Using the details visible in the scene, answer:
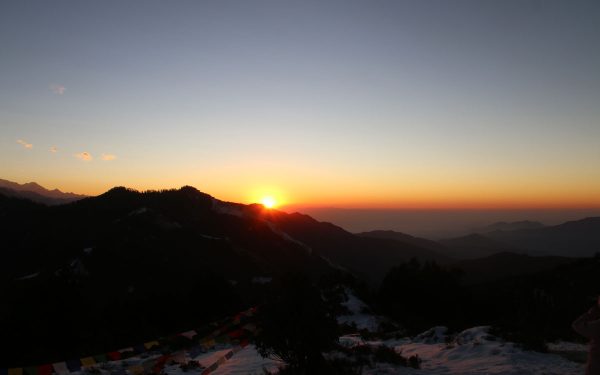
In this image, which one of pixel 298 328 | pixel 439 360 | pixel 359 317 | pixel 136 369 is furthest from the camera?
pixel 359 317

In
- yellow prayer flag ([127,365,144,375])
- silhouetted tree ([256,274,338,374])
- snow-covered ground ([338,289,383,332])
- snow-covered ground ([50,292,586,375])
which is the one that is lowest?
snow-covered ground ([338,289,383,332])

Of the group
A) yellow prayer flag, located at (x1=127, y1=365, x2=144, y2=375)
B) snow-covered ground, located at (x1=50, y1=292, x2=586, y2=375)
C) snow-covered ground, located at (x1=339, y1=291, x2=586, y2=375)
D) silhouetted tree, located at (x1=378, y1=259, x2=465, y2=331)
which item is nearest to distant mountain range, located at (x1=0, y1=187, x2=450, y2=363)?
snow-covered ground, located at (x1=50, y1=292, x2=586, y2=375)

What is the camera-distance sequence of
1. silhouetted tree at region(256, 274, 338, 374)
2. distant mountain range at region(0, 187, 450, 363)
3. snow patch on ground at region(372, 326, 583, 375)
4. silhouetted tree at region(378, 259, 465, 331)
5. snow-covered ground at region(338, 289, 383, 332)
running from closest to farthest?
snow patch on ground at region(372, 326, 583, 375) → silhouetted tree at region(256, 274, 338, 374) → distant mountain range at region(0, 187, 450, 363) → snow-covered ground at region(338, 289, 383, 332) → silhouetted tree at region(378, 259, 465, 331)

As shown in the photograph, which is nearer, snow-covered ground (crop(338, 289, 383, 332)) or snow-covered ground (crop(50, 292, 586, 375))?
snow-covered ground (crop(50, 292, 586, 375))

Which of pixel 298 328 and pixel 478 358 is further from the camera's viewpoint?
pixel 478 358

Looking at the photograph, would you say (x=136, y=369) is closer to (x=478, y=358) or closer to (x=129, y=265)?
(x=478, y=358)

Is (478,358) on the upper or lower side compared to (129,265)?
upper

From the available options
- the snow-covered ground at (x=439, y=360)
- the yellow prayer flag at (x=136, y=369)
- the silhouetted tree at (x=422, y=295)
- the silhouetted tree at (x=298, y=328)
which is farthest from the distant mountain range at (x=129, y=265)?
the silhouetted tree at (x=422, y=295)

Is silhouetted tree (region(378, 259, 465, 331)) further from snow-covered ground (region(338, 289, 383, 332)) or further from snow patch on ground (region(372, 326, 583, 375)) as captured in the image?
snow patch on ground (region(372, 326, 583, 375))

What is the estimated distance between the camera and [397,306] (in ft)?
110

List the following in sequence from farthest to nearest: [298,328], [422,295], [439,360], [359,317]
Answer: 1. [422,295]
2. [359,317]
3. [439,360]
4. [298,328]

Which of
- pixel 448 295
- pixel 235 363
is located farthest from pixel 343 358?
pixel 448 295

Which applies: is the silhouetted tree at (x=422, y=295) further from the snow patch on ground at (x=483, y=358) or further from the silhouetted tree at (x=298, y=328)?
the silhouetted tree at (x=298, y=328)

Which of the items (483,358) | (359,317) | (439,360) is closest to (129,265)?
(359,317)
